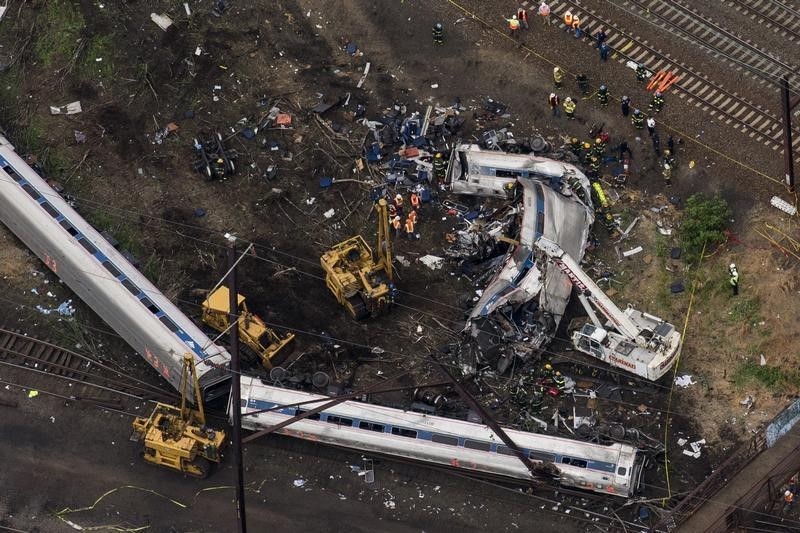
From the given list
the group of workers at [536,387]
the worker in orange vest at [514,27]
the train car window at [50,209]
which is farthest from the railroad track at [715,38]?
the train car window at [50,209]

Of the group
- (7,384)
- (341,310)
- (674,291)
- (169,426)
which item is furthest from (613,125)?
(7,384)

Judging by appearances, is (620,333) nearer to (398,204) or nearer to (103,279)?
(398,204)

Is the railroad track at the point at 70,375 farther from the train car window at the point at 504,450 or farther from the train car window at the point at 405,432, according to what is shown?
the train car window at the point at 504,450

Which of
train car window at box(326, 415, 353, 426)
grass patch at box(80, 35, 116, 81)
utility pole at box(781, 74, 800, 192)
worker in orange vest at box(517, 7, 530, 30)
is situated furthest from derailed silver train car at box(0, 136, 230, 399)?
utility pole at box(781, 74, 800, 192)

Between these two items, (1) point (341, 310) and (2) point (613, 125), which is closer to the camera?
(1) point (341, 310)

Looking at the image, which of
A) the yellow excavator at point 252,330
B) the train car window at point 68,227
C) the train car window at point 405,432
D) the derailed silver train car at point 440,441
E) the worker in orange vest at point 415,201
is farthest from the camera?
the worker in orange vest at point 415,201

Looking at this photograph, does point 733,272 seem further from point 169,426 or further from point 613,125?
point 169,426
